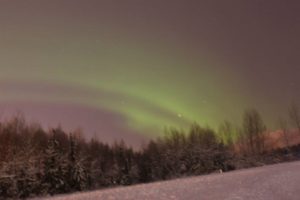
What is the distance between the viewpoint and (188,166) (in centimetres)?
9438

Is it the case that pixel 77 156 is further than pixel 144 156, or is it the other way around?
pixel 144 156

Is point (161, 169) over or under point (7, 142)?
under

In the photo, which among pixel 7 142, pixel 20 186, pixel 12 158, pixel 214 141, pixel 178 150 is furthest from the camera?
pixel 214 141

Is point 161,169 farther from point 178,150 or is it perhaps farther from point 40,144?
point 40,144

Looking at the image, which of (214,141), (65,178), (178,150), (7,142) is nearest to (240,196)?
(65,178)

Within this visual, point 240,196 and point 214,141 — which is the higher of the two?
point 214,141

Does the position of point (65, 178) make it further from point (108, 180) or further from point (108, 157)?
point (108, 157)

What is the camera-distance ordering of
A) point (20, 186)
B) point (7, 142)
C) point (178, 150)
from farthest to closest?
point (178, 150) → point (7, 142) → point (20, 186)

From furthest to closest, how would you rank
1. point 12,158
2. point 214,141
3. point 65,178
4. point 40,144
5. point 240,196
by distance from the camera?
point 214,141 → point 40,144 → point 65,178 → point 12,158 → point 240,196

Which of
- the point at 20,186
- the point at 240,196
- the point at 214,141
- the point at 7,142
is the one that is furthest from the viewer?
the point at 214,141

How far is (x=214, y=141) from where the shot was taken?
111 meters

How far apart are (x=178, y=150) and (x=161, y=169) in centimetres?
886

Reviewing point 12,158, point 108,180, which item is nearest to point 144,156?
point 108,180

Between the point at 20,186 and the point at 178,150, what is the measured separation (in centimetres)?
5739
